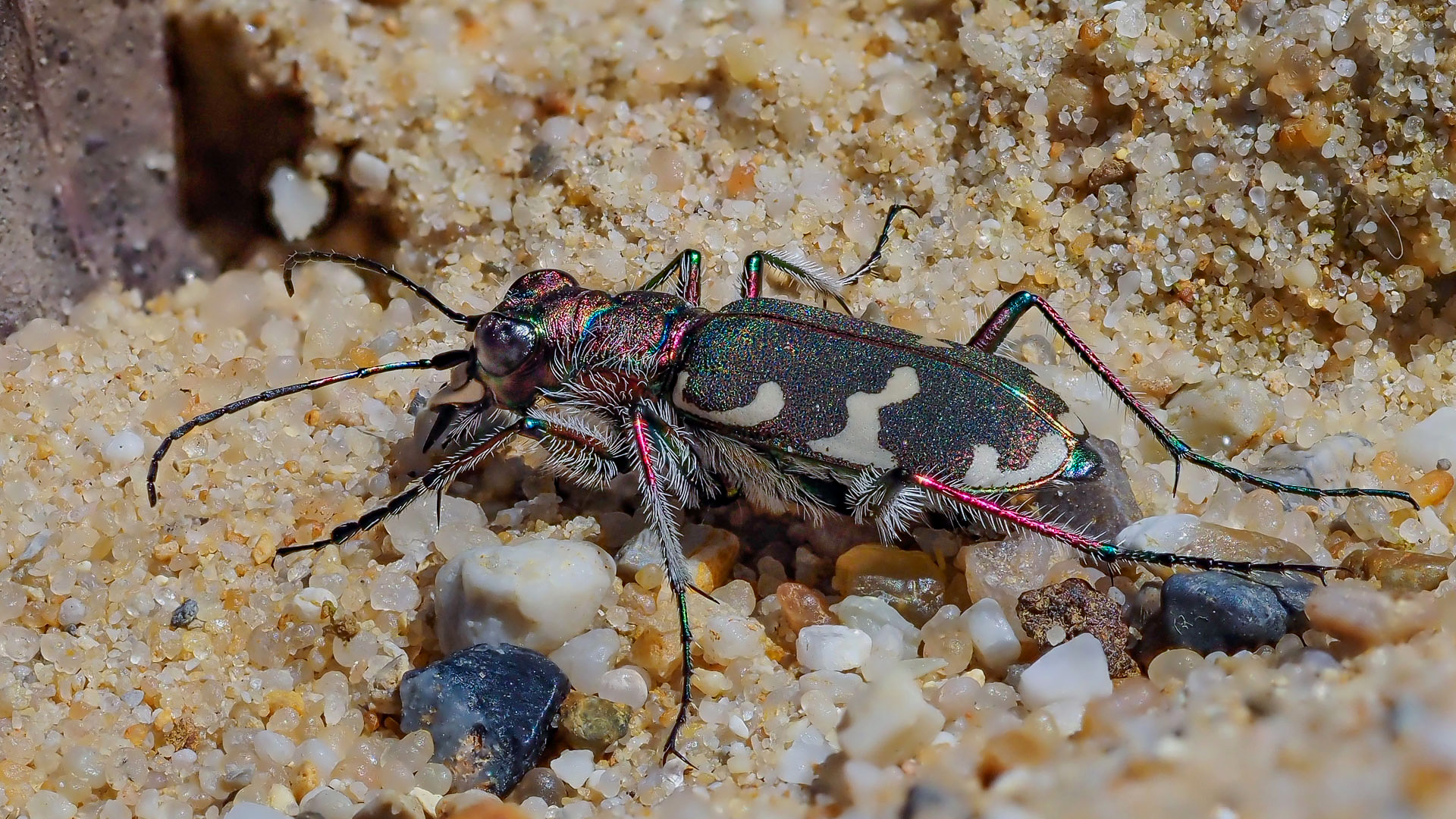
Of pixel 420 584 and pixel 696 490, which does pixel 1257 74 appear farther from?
pixel 420 584

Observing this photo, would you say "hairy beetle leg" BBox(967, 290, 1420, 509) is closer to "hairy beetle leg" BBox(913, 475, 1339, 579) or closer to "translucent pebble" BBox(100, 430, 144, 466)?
"hairy beetle leg" BBox(913, 475, 1339, 579)

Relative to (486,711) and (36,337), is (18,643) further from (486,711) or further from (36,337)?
(36,337)

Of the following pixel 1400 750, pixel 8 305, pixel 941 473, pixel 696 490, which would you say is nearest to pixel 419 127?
pixel 8 305

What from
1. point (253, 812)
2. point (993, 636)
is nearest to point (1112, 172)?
point (993, 636)

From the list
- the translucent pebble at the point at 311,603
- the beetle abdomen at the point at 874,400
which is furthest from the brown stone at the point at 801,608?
the translucent pebble at the point at 311,603

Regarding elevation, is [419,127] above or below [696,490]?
above

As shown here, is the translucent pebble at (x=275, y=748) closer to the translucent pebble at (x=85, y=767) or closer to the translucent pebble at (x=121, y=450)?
the translucent pebble at (x=85, y=767)
